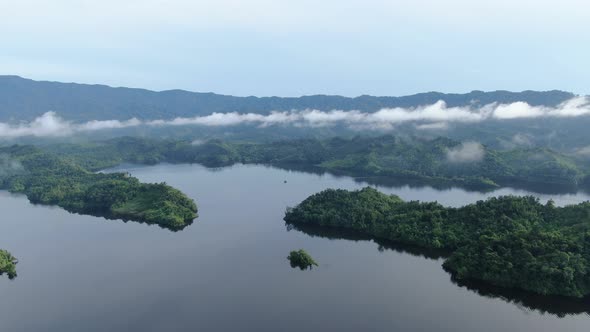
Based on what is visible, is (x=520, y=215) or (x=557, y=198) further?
(x=557, y=198)

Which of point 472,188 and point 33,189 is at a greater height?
point 33,189

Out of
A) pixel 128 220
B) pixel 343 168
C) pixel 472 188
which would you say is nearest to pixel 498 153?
pixel 472 188

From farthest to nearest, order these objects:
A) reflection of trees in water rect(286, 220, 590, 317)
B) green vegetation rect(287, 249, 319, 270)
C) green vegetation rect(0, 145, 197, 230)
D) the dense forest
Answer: the dense forest, green vegetation rect(0, 145, 197, 230), green vegetation rect(287, 249, 319, 270), reflection of trees in water rect(286, 220, 590, 317)

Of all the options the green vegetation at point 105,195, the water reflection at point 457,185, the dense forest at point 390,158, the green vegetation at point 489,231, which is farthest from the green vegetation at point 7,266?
the dense forest at point 390,158

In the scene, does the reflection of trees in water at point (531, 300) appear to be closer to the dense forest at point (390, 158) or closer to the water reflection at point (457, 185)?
the water reflection at point (457, 185)

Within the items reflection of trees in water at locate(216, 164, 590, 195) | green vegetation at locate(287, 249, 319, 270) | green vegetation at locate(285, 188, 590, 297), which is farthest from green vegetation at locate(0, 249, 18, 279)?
reflection of trees in water at locate(216, 164, 590, 195)

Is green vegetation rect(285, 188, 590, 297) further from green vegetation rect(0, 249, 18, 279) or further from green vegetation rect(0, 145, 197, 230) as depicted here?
green vegetation rect(0, 249, 18, 279)

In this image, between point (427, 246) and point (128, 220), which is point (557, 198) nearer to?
point (427, 246)
